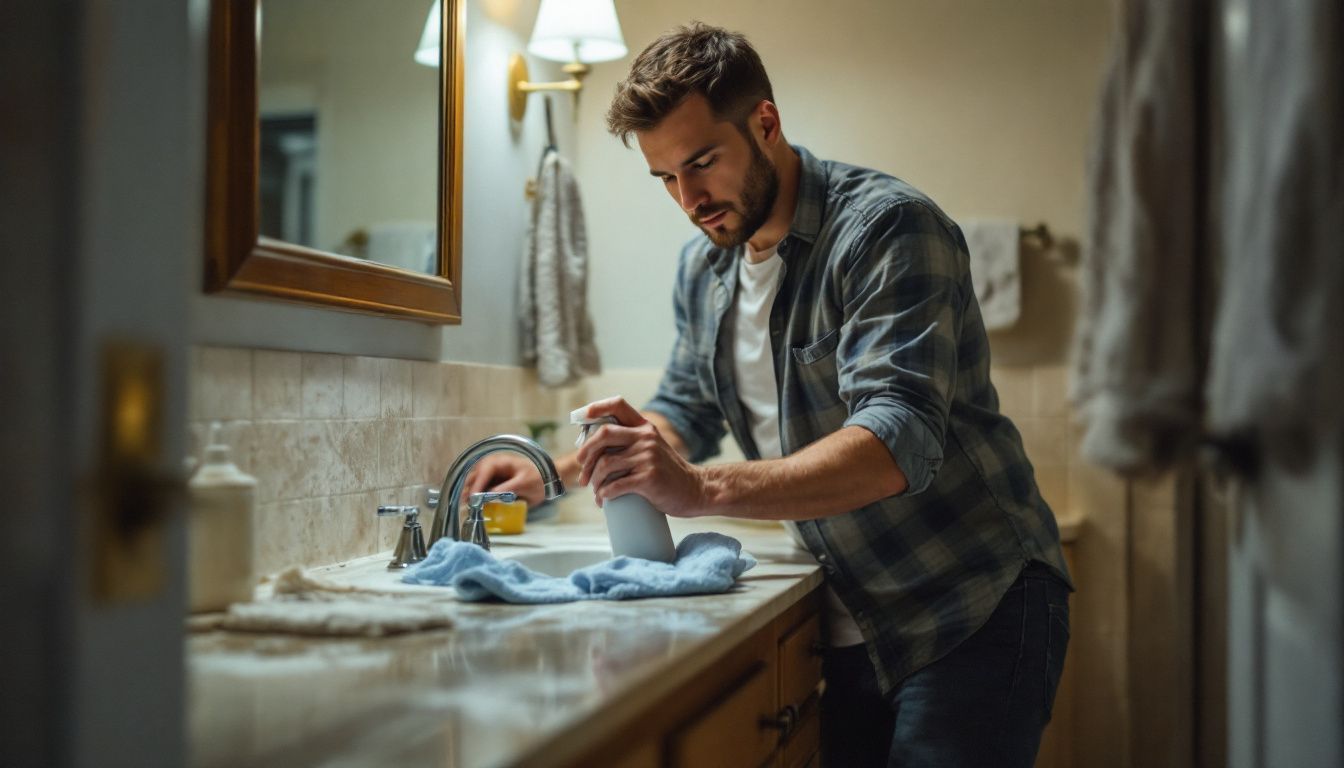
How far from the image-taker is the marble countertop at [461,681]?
70 centimetres

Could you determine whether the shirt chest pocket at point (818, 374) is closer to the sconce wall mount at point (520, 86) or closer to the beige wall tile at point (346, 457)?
the beige wall tile at point (346, 457)

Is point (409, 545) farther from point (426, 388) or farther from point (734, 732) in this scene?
point (734, 732)

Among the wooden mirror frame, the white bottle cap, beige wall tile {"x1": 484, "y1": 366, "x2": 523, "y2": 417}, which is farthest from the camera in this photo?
beige wall tile {"x1": 484, "y1": 366, "x2": 523, "y2": 417}

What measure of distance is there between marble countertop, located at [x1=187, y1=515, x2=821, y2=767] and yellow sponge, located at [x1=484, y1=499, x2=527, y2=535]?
0.69 m

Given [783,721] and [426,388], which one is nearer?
[783,721]

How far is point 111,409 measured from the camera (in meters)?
0.53

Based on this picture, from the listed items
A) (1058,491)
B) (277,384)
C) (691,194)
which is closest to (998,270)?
(1058,491)

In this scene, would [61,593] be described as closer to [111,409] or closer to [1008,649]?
[111,409]

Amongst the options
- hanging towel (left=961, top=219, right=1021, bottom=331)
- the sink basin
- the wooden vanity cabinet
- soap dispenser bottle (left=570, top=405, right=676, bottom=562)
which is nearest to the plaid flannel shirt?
the wooden vanity cabinet

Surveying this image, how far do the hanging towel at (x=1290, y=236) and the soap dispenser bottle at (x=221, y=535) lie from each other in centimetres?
92

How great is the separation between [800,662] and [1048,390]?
1.23 meters

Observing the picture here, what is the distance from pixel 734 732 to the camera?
3.72 feet

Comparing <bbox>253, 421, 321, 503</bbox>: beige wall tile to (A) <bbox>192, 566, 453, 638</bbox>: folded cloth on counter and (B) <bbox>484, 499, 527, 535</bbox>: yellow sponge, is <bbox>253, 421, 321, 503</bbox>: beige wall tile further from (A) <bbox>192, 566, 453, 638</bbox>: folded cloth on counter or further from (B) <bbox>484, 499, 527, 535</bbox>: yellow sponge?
(B) <bbox>484, 499, 527, 535</bbox>: yellow sponge

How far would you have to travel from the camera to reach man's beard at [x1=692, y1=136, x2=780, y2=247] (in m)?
1.64
